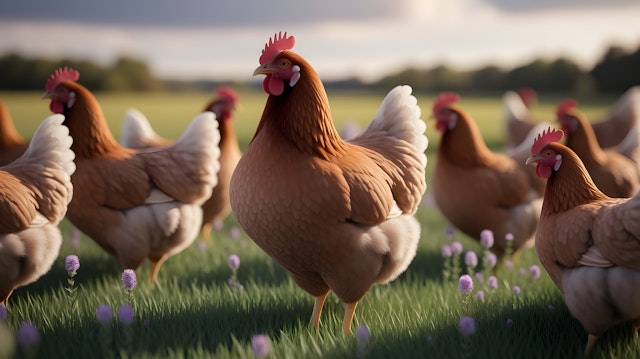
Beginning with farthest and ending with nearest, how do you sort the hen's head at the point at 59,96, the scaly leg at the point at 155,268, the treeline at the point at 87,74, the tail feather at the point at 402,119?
the treeline at the point at 87,74
the scaly leg at the point at 155,268
the hen's head at the point at 59,96
the tail feather at the point at 402,119

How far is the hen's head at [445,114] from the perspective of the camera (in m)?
4.49

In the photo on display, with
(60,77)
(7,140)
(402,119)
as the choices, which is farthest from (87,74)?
(402,119)

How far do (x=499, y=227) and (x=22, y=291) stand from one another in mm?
3560

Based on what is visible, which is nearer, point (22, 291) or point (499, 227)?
point (22, 291)

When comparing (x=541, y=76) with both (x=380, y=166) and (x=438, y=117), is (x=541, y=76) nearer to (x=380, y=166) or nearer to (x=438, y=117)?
(x=438, y=117)

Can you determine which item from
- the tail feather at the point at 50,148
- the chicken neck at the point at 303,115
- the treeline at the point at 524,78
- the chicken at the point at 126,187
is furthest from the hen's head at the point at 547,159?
the treeline at the point at 524,78

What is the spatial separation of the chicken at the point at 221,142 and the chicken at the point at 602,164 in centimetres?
294

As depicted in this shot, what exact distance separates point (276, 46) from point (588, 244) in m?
1.80

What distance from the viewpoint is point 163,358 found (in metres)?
2.40

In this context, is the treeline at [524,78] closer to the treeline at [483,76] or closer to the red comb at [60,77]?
the treeline at [483,76]

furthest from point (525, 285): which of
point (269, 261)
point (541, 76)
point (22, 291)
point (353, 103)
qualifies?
point (353, 103)

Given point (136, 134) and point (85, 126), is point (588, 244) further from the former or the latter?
point (136, 134)

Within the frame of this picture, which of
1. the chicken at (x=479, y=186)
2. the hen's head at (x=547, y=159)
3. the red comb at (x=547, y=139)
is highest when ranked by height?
the red comb at (x=547, y=139)

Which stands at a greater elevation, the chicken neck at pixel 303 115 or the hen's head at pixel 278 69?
the hen's head at pixel 278 69
